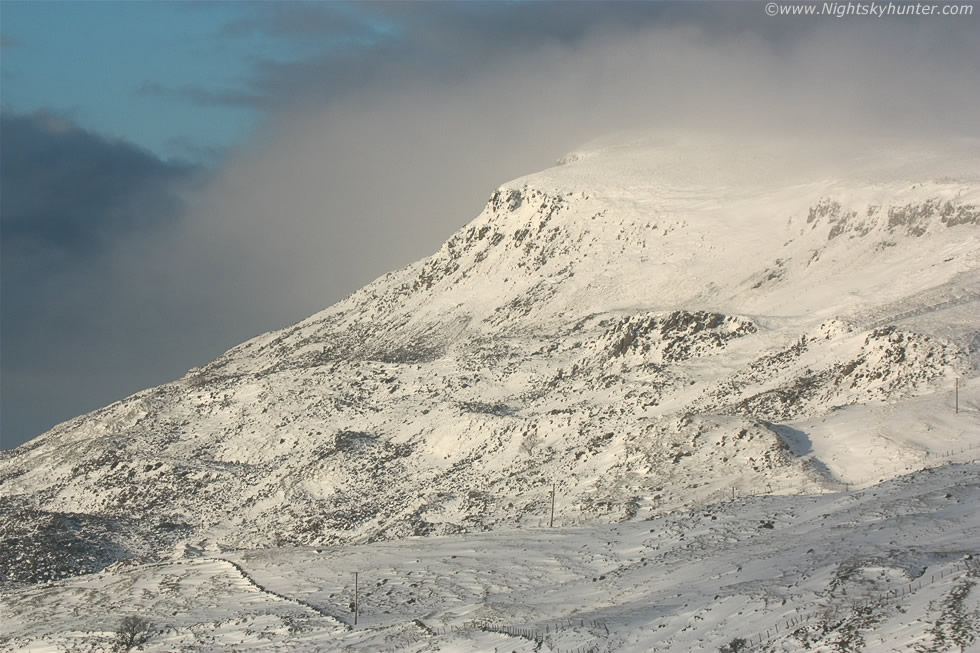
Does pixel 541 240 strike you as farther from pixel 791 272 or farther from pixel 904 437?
pixel 904 437

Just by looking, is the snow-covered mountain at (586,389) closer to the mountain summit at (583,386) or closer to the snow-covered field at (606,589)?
the mountain summit at (583,386)

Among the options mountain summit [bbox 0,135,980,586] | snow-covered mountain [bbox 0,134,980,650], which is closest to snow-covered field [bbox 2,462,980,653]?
snow-covered mountain [bbox 0,134,980,650]

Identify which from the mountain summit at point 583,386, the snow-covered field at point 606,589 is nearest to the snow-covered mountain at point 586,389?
the mountain summit at point 583,386

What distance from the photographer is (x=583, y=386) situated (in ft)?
294

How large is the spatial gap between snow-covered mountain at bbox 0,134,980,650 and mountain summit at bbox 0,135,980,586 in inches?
9.7

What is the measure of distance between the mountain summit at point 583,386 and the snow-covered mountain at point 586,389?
0.81 ft

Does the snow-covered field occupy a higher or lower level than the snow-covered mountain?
lower

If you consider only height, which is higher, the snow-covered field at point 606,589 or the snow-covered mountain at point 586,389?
the snow-covered mountain at point 586,389

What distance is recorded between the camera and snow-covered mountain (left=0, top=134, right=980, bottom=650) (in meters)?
64.2

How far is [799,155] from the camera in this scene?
14175 centimetres

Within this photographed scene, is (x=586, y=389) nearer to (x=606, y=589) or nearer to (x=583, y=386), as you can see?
(x=583, y=386)

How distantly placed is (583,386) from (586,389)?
1.15m

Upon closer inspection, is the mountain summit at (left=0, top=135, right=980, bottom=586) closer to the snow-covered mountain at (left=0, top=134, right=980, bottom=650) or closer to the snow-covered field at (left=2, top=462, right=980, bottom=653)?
the snow-covered mountain at (left=0, top=134, right=980, bottom=650)

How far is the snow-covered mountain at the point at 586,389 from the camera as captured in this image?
64250mm
